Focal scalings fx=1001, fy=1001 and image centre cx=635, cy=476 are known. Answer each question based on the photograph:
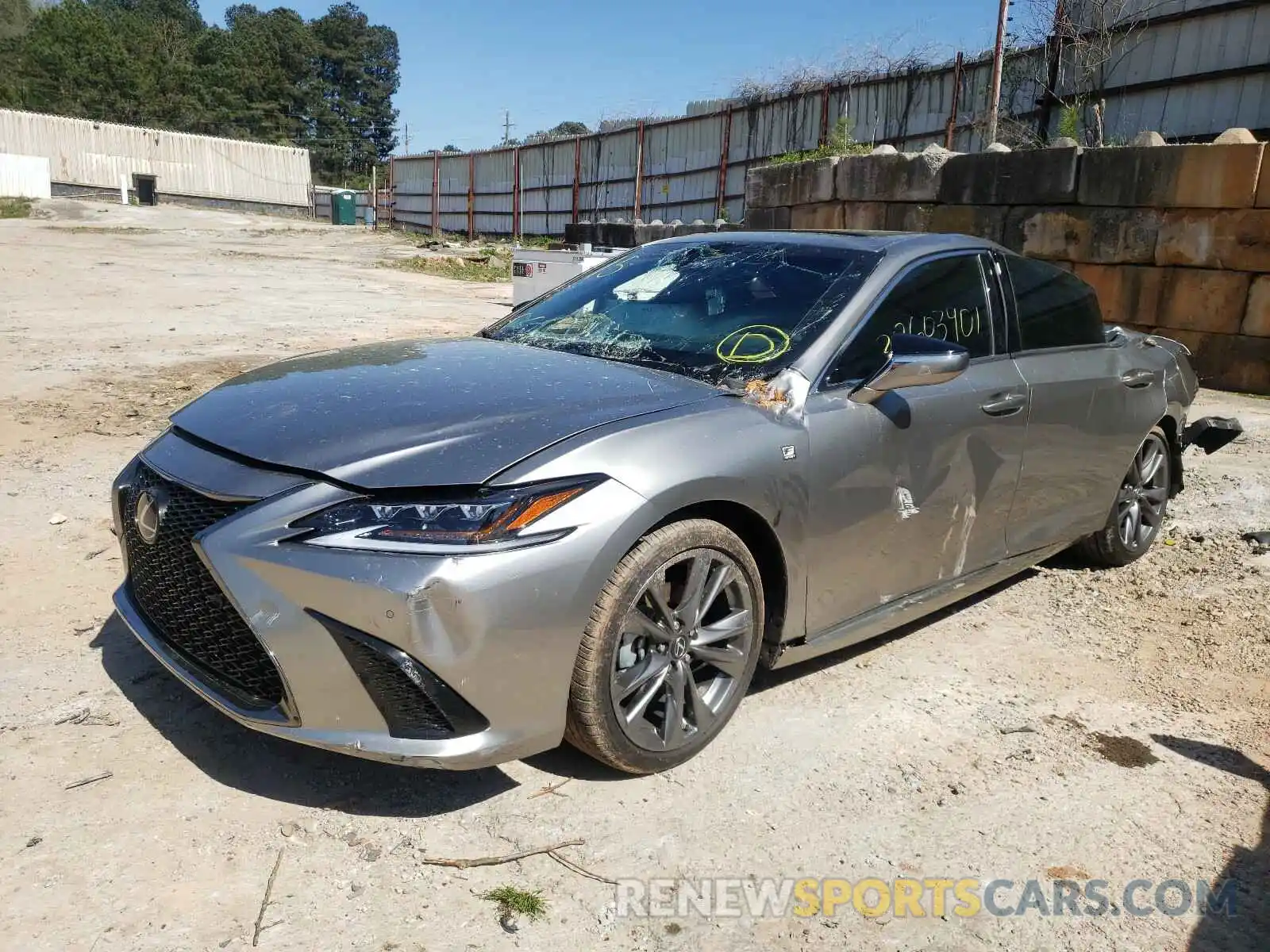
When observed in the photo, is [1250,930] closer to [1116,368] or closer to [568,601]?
[568,601]

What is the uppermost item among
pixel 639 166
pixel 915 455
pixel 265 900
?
pixel 639 166

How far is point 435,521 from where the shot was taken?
244 cm

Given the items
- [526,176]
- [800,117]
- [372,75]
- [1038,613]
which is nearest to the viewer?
[1038,613]

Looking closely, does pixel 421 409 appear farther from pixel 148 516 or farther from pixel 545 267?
pixel 545 267

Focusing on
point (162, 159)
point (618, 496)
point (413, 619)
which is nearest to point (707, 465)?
point (618, 496)

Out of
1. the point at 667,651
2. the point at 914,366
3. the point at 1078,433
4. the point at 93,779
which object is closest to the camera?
the point at 93,779

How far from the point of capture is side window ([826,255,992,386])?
340 cm

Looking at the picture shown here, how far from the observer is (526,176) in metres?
32.0

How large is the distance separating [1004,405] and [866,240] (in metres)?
0.82

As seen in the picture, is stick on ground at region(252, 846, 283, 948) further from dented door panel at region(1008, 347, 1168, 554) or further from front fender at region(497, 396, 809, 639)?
dented door panel at region(1008, 347, 1168, 554)

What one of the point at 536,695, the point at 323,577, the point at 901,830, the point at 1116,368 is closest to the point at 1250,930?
the point at 901,830

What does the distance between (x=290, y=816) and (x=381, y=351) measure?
1695 mm

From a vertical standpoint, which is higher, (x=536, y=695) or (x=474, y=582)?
(x=474, y=582)

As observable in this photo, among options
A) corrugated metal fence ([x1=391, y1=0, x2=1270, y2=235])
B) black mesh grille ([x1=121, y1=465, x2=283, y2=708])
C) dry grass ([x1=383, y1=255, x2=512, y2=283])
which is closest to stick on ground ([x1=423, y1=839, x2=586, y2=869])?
black mesh grille ([x1=121, y1=465, x2=283, y2=708])
